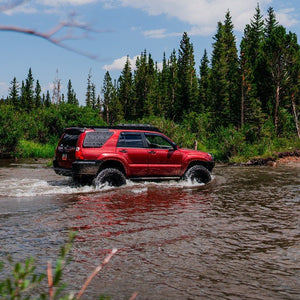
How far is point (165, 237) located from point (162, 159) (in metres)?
6.06

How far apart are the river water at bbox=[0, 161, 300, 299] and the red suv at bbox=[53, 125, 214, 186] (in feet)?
1.68

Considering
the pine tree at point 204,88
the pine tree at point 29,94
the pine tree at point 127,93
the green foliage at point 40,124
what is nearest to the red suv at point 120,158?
the green foliage at point 40,124

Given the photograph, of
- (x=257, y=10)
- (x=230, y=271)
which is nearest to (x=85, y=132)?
(x=230, y=271)

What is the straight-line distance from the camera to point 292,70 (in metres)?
31.0

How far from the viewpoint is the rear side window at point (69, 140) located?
11320 millimetres

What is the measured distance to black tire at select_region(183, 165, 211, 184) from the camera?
41.0ft

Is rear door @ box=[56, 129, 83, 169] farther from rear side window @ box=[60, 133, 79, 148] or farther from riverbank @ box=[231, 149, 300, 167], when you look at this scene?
riverbank @ box=[231, 149, 300, 167]

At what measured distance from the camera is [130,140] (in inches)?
462

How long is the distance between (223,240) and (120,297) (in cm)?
258

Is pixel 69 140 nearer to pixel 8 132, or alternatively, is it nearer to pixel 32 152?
pixel 8 132

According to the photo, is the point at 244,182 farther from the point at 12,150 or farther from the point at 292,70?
the point at 292,70

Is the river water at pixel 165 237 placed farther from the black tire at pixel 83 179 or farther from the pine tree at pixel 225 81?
the pine tree at pixel 225 81

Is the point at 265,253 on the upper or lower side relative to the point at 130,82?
lower

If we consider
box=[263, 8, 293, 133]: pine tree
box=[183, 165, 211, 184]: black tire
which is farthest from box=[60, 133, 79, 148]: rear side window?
box=[263, 8, 293, 133]: pine tree
